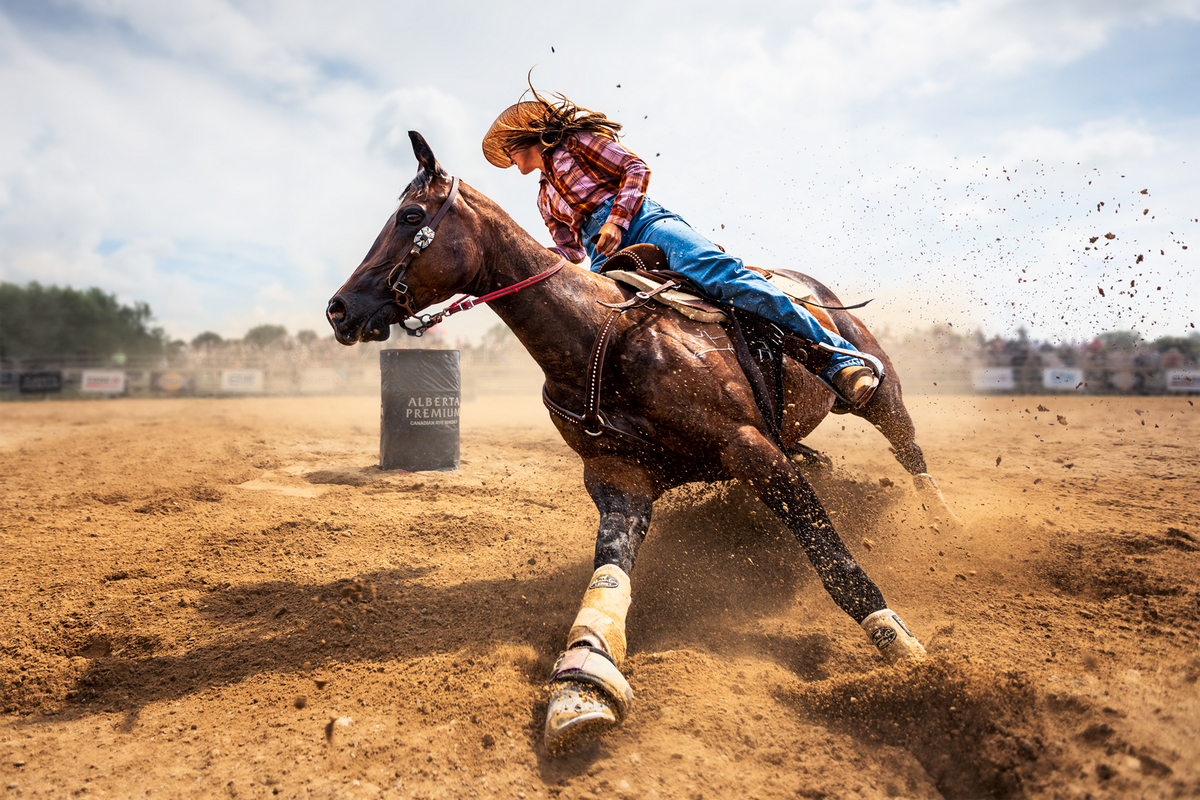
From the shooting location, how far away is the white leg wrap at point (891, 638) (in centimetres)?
→ 240

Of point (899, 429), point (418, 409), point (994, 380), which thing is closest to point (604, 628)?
point (899, 429)

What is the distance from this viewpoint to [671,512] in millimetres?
4434

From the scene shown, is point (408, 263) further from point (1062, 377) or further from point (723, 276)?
point (1062, 377)

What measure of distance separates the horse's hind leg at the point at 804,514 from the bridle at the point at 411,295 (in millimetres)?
1162

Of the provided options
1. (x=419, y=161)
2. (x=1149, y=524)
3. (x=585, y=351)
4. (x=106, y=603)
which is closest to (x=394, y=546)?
(x=106, y=603)

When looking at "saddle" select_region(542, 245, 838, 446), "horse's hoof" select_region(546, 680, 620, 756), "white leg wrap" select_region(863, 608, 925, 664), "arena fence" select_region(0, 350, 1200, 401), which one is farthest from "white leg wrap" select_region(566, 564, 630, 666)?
"arena fence" select_region(0, 350, 1200, 401)

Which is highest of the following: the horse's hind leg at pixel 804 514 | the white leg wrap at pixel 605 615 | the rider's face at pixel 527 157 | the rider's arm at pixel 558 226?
the rider's face at pixel 527 157

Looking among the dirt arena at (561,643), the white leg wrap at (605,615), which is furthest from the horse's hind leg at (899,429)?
the white leg wrap at (605,615)

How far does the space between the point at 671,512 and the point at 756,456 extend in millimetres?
1885

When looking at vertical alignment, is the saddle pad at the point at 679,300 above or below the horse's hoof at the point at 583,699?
above

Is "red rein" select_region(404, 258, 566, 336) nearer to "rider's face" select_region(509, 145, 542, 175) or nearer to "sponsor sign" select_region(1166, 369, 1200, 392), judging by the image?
"rider's face" select_region(509, 145, 542, 175)

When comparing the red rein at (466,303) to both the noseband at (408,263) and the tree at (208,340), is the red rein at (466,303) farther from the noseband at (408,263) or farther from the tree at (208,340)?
the tree at (208,340)

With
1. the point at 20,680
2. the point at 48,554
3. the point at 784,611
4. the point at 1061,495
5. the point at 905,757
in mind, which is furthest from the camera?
the point at 1061,495

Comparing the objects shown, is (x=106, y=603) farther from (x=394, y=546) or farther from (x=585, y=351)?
(x=585, y=351)
